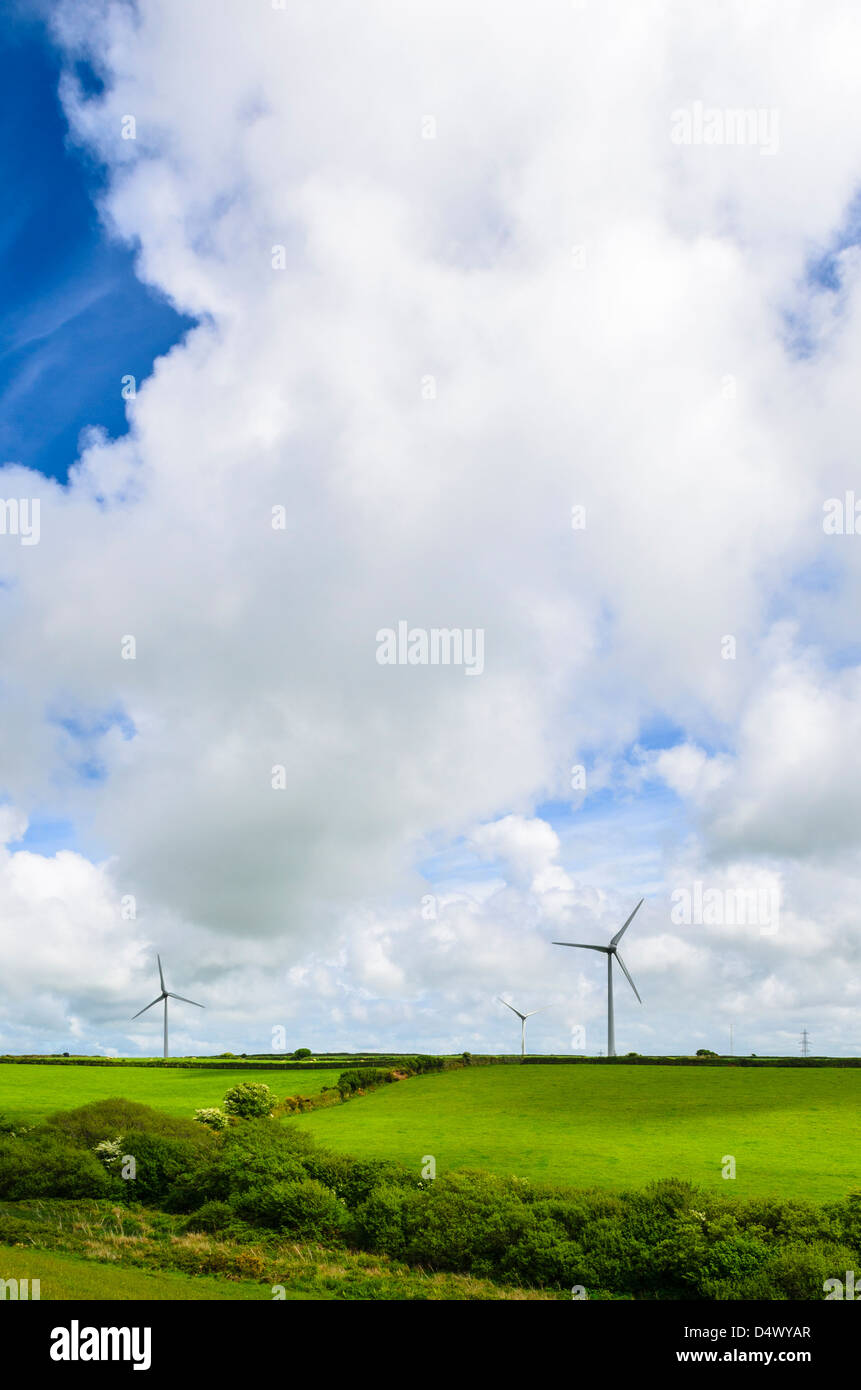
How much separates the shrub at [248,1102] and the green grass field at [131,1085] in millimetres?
7373

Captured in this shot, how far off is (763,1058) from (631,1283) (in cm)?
6871

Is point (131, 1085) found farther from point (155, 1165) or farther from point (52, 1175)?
point (155, 1165)

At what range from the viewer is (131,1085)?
3799 inches

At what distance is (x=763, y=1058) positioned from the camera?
92.4m

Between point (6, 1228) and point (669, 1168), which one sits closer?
point (6, 1228)

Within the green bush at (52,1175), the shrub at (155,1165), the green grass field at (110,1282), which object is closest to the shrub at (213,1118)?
the shrub at (155,1165)

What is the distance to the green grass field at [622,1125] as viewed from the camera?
153 ft

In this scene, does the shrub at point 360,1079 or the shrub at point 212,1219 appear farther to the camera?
the shrub at point 360,1079

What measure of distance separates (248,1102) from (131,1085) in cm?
3357

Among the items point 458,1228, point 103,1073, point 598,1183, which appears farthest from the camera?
point 103,1073

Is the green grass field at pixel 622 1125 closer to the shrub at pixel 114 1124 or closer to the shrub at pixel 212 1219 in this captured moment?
the shrub at pixel 114 1124
